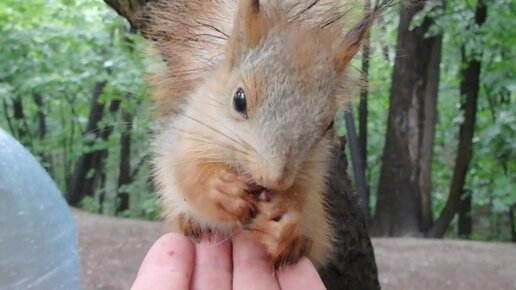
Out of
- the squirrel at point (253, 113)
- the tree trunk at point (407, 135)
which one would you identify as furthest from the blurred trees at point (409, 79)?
the squirrel at point (253, 113)

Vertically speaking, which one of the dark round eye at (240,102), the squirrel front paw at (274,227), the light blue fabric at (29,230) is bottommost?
the light blue fabric at (29,230)

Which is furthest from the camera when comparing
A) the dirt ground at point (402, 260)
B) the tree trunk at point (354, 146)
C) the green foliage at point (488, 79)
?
the green foliage at point (488, 79)

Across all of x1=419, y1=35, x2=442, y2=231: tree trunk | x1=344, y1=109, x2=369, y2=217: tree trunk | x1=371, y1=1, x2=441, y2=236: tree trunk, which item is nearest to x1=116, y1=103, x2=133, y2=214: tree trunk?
x1=371, y1=1, x2=441, y2=236: tree trunk

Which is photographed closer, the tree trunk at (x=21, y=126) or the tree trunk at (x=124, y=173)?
the tree trunk at (x=21, y=126)

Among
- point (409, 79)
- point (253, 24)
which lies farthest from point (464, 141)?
point (253, 24)

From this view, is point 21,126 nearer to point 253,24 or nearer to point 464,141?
point 464,141

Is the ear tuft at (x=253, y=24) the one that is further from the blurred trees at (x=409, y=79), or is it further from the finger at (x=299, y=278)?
the blurred trees at (x=409, y=79)
